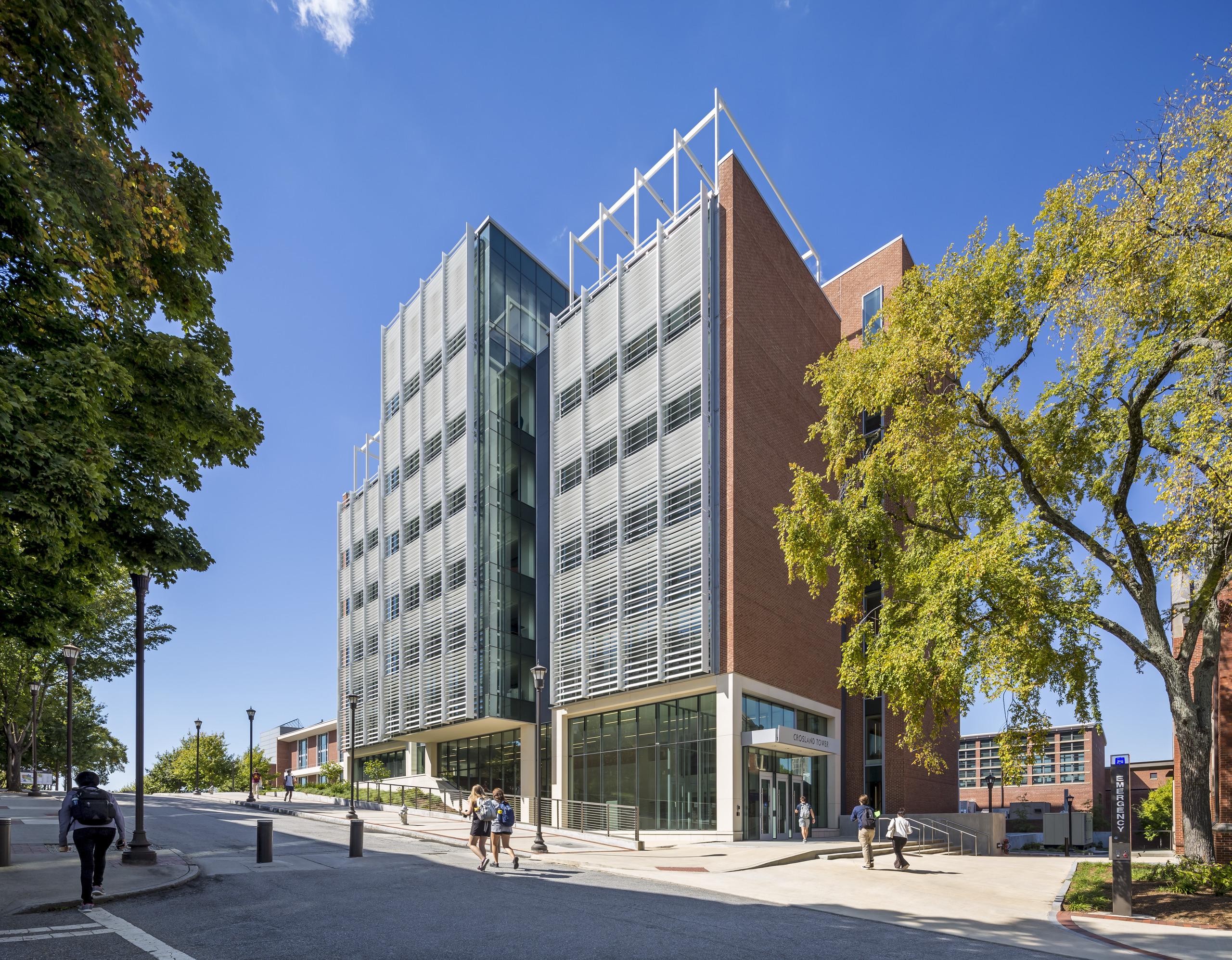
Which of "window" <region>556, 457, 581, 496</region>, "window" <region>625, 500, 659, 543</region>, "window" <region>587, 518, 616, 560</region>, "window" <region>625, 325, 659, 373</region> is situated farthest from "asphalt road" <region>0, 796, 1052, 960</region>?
"window" <region>625, 325, 659, 373</region>

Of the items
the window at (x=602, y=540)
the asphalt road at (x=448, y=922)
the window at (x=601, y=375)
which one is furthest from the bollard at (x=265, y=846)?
the window at (x=601, y=375)

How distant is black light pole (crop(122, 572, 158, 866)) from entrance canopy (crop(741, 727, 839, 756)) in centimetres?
1845

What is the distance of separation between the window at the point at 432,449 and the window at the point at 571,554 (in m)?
11.5

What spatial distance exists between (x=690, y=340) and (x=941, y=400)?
53.0 feet

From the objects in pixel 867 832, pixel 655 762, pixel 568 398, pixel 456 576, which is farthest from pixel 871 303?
pixel 867 832

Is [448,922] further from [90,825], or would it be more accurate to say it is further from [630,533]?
[630,533]

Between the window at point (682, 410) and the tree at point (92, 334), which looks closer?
the tree at point (92, 334)

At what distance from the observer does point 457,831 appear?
88.8 ft

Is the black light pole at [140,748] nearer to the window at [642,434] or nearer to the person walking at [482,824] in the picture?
the person walking at [482,824]

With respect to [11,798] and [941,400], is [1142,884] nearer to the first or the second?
[941,400]

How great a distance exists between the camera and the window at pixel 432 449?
148 feet

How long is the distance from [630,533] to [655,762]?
8665mm

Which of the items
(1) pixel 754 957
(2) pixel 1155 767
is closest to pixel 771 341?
(1) pixel 754 957

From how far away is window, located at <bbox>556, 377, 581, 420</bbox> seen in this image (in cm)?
3806
